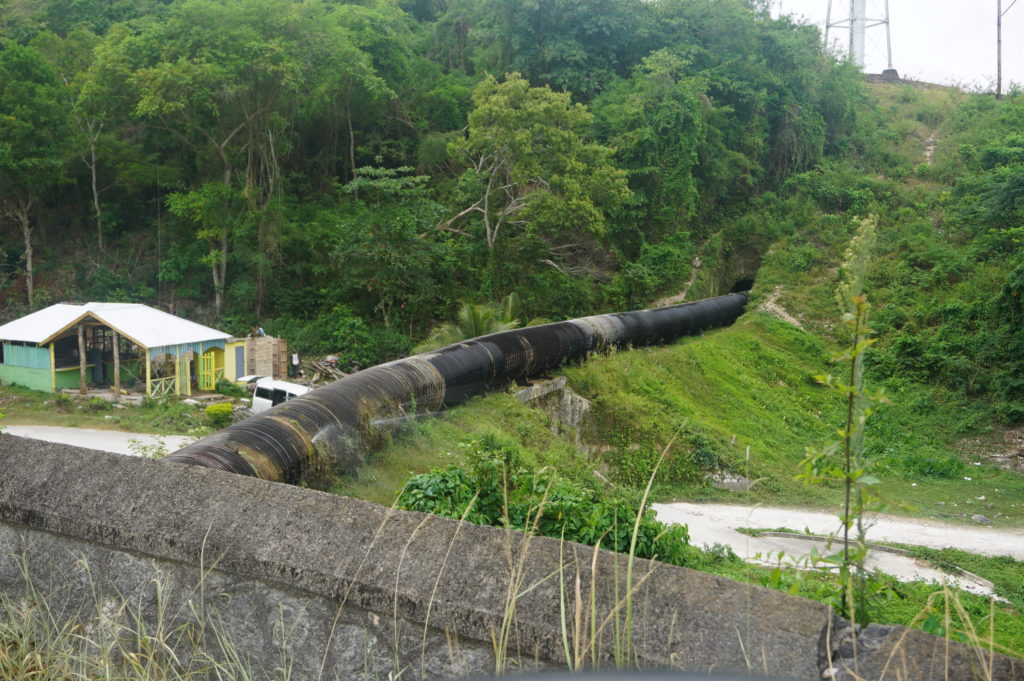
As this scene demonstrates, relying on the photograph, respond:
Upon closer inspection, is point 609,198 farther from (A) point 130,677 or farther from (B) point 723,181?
(A) point 130,677

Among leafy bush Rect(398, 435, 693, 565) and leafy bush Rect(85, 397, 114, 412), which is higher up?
leafy bush Rect(398, 435, 693, 565)

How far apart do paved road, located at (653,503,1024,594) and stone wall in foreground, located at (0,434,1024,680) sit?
6033 mm

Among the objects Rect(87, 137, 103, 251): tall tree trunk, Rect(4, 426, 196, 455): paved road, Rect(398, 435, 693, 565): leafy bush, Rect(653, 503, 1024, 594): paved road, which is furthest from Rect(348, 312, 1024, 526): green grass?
Rect(87, 137, 103, 251): tall tree trunk

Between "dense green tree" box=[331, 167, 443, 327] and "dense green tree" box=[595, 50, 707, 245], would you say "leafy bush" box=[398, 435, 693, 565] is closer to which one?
"dense green tree" box=[331, 167, 443, 327]

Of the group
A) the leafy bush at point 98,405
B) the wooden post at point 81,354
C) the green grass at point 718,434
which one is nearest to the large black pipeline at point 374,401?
the green grass at point 718,434

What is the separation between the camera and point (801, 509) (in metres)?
10.4

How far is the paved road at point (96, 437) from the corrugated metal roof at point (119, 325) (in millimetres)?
3324

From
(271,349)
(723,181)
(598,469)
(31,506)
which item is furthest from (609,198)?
(31,506)

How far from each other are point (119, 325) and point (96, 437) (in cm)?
470

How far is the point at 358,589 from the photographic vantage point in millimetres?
2125

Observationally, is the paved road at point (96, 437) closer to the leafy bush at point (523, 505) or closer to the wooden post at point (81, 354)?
the wooden post at point (81, 354)

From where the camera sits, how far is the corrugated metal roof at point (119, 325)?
17203mm

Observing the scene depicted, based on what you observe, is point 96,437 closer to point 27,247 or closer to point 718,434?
point 718,434

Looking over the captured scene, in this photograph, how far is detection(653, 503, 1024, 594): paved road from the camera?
26.1 feet
